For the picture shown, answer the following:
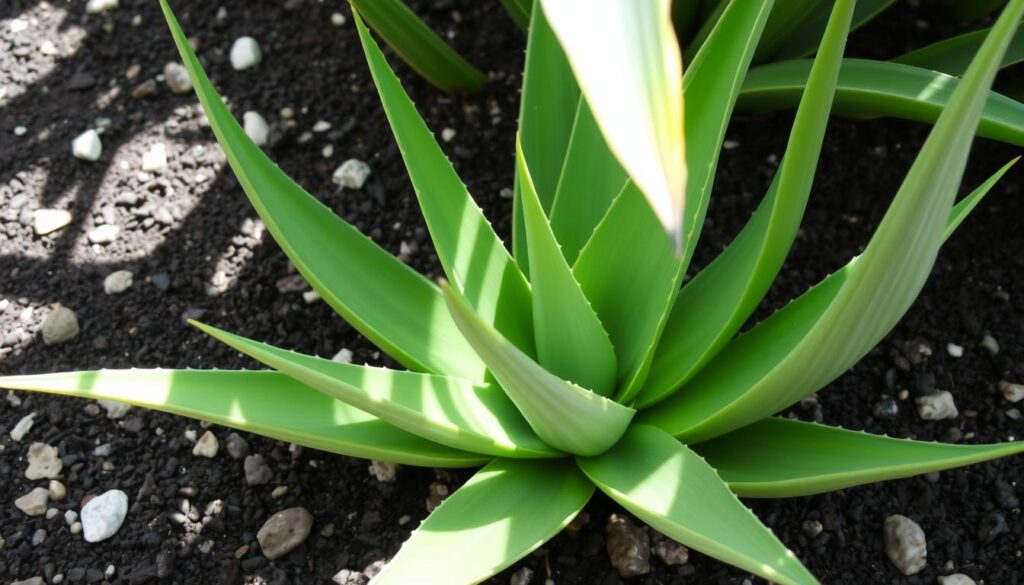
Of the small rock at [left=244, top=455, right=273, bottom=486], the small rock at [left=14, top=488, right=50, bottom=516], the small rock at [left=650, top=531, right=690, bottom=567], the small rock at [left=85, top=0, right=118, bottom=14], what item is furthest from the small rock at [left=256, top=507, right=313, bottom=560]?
the small rock at [left=85, top=0, right=118, bottom=14]

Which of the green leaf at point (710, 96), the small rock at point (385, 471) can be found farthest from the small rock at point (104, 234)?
the green leaf at point (710, 96)

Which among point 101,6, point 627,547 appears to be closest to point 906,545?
point 627,547

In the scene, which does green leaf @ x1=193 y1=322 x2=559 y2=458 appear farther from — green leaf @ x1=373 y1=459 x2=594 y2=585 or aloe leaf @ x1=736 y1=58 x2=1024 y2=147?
aloe leaf @ x1=736 y1=58 x2=1024 y2=147

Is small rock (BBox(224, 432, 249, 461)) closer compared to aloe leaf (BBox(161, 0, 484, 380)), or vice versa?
aloe leaf (BBox(161, 0, 484, 380))

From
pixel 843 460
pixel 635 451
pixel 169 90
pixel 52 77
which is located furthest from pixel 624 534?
pixel 52 77

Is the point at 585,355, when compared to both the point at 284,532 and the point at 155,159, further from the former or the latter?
the point at 155,159
